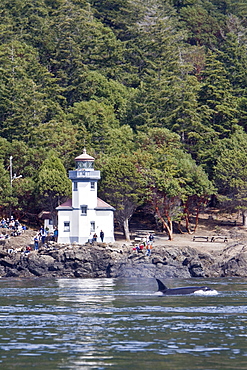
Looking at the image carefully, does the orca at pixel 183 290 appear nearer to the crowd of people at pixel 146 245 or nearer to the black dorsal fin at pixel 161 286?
the black dorsal fin at pixel 161 286

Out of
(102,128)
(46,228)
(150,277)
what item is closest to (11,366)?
(150,277)

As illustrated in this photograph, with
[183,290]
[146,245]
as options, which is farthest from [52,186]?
[183,290]

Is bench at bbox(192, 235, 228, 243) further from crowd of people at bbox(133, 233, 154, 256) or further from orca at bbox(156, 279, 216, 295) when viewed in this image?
orca at bbox(156, 279, 216, 295)

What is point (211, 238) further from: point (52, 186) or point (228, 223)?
point (52, 186)

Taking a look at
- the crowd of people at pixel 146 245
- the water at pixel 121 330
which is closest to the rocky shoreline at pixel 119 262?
the crowd of people at pixel 146 245

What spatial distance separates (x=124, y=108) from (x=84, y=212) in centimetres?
4426

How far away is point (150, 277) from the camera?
66.9 metres

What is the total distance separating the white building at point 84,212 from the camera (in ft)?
253

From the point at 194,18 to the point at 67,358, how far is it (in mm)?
142262

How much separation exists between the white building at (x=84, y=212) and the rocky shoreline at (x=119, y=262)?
4.51 meters

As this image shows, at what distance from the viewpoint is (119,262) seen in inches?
2753

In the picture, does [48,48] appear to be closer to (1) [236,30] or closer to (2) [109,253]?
(1) [236,30]

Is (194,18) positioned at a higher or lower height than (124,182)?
higher

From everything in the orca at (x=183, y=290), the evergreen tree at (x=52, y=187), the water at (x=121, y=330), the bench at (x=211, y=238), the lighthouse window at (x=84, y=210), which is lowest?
the water at (x=121, y=330)
